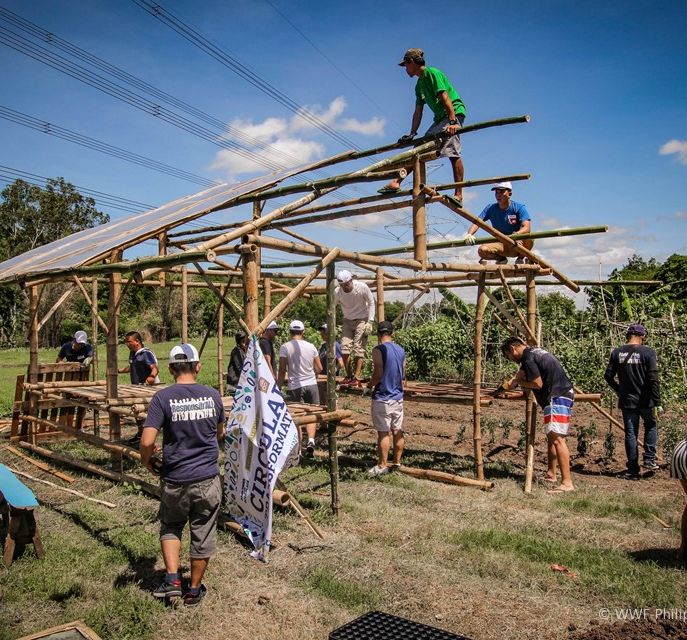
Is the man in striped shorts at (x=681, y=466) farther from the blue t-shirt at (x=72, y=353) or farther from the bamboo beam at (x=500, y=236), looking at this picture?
the blue t-shirt at (x=72, y=353)

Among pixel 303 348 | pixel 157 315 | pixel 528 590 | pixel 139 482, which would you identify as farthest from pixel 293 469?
pixel 157 315

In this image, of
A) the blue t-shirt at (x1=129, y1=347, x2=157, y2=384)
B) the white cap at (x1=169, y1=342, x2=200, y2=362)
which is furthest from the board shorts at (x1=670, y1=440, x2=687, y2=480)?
the blue t-shirt at (x1=129, y1=347, x2=157, y2=384)

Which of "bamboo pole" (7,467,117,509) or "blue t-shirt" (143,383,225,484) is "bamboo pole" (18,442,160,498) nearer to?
"bamboo pole" (7,467,117,509)

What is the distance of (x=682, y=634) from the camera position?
142 inches

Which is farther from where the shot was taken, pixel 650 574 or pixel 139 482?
pixel 139 482

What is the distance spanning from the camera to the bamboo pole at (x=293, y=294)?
17.5 feet

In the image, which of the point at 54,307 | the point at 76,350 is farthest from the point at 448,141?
the point at 76,350

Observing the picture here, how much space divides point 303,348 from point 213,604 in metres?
4.96

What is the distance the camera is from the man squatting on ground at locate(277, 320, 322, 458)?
8961 mm

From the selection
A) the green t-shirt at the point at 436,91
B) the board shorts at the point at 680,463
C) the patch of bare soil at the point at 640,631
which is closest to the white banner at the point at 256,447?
the patch of bare soil at the point at 640,631

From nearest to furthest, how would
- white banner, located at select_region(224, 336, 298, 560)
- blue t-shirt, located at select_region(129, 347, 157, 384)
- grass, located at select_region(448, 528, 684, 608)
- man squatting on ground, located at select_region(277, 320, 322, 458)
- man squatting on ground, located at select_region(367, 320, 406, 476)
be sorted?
grass, located at select_region(448, 528, 684, 608)
white banner, located at select_region(224, 336, 298, 560)
man squatting on ground, located at select_region(367, 320, 406, 476)
man squatting on ground, located at select_region(277, 320, 322, 458)
blue t-shirt, located at select_region(129, 347, 157, 384)

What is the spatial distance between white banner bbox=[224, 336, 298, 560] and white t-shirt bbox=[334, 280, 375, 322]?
4.61 metres

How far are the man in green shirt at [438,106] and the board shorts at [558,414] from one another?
2.78 m

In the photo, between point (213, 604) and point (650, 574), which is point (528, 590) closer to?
point (650, 574)
